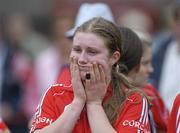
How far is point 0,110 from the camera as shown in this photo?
11.8 metres

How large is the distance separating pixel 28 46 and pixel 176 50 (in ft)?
15.3

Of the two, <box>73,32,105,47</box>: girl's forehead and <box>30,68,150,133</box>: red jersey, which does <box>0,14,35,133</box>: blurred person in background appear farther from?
<box>73,32,105,47</box>: girl's forehead

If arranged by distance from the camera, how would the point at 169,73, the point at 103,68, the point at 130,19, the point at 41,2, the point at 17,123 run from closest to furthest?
the point at 103,68
the point at 169,73
the point at 17,123
the point at 130,19
the point at 41,2

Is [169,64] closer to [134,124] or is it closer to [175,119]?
[175,119]

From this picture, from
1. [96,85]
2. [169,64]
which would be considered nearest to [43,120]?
[96,85]

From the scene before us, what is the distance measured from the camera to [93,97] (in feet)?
22.2

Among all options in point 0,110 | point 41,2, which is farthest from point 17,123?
point 41,2

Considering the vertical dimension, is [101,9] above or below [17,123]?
above

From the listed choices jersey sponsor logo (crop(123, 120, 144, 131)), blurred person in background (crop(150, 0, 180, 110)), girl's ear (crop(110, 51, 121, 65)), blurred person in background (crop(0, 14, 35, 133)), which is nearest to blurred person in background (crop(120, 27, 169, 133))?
girl's ear (crop(110, 51, 121, 65))

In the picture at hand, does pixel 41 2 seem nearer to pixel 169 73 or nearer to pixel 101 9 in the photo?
pixel 169 73

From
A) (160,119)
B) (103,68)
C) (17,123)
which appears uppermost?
(103,68)

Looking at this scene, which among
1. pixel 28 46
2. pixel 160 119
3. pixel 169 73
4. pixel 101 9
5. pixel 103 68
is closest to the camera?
pixel 103 68

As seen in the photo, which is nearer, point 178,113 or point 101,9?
point 178,113

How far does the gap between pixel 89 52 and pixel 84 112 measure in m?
0.41
